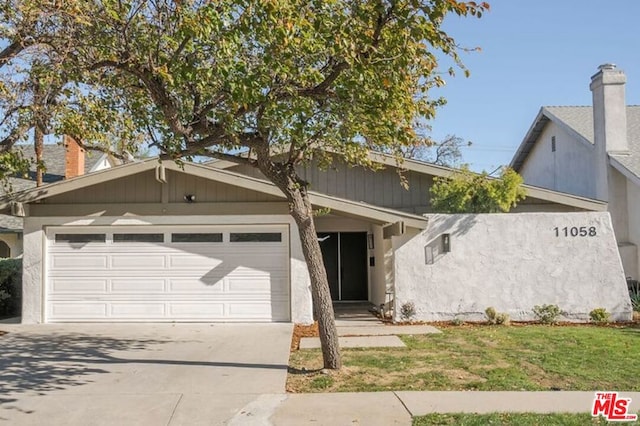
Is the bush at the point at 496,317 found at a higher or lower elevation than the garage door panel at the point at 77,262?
lower

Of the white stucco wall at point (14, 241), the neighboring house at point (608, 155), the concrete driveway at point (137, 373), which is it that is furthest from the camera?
the white stucco wall at point (14, 241)

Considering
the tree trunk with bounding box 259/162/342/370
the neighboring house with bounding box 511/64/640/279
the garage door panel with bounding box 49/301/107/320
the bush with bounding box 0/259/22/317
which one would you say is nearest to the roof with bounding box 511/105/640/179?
the neighboring house with bounding box 511/64/640/279

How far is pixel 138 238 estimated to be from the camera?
1383 centimetres

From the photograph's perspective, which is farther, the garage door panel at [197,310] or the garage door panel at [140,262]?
the garage door panel at [140,262]

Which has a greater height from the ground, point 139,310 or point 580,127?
point 580,127

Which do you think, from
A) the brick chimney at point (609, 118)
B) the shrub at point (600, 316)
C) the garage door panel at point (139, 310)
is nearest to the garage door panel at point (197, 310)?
the garage door panel at point (139, 310)

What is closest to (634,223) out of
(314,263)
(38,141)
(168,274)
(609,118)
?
(609,118)

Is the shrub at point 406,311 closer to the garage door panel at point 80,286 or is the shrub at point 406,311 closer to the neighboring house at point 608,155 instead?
the garage door panel at point 80,286

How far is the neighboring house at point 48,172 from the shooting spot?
1962 centimetres

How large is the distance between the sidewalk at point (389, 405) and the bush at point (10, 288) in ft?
36.2

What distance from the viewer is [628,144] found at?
59.4 ft

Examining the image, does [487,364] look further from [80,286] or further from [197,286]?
[80,286]

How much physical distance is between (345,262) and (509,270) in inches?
242

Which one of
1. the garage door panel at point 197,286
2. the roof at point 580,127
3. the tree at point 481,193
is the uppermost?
the roof at point 580,127
